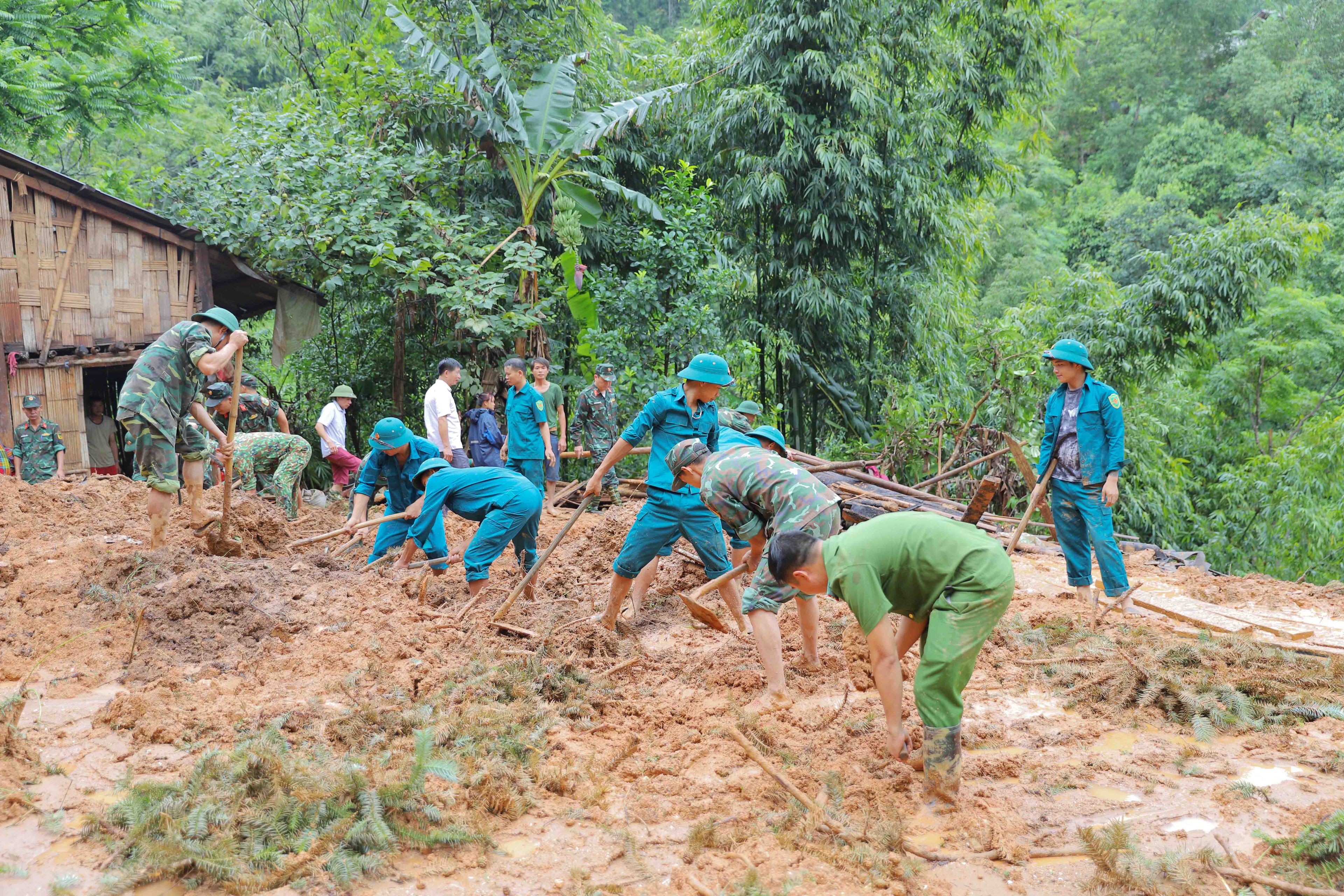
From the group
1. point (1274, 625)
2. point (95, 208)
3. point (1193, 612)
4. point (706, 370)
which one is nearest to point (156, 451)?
point (706, 370)

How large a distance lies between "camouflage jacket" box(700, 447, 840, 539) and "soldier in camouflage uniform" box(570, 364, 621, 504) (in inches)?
217

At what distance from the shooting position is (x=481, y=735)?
13.7 ft

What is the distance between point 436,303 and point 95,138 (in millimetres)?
15325

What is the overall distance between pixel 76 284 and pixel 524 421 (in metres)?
5.77

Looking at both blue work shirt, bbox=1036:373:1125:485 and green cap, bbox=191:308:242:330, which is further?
green cap, bbox=191:308:242:330

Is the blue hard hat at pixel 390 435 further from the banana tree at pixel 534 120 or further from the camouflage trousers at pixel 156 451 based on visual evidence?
the banana tree at pixel 534 120

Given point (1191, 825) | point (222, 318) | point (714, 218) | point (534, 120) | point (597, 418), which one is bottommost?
point (1191, 825)

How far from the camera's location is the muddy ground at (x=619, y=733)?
326cm

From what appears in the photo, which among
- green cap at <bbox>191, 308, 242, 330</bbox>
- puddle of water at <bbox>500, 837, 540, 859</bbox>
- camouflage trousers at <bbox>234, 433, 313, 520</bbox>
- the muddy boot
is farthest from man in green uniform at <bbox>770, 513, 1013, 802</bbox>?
camouflage trousers at <bbox>234, 433, 313, 520</bbox>

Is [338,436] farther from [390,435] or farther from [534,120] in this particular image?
[534,120]

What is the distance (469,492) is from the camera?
614 centimetres

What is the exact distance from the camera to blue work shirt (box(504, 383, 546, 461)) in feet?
27.9

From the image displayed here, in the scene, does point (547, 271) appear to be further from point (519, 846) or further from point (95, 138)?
point (95, 138)

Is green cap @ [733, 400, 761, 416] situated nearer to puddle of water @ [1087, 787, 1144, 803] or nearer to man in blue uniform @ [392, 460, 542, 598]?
man in blue uniform @ [392, 460, 542, 598]
